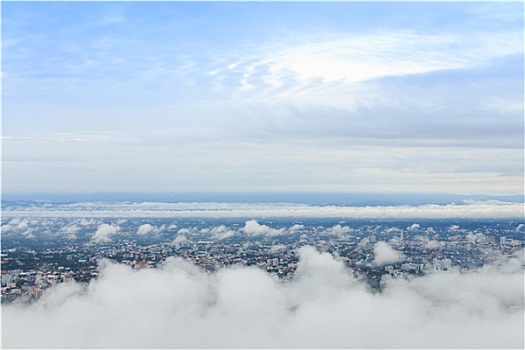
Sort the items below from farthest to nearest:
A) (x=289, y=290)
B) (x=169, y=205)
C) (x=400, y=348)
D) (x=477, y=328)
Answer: (x=169, y=205) < (x=289, y=290) < (x=477, y=328) < (x=400, y=348)

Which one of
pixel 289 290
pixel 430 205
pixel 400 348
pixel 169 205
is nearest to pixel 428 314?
pixel 400 348

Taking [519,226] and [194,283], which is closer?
[194,283]

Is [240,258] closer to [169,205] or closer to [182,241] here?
[182,241]

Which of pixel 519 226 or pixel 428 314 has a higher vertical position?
pixel 519 226

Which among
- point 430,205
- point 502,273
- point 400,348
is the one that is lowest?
point 400,348

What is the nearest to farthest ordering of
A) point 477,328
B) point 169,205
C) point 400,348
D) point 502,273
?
point 400,348 < point 477,328 < point 502,273 < point 169,205

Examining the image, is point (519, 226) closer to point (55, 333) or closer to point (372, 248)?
point (372, 248)

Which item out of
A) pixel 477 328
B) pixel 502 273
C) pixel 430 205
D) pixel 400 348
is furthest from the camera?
pixel 430 205

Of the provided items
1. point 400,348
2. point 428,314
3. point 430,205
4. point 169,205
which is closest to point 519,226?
point 430,205

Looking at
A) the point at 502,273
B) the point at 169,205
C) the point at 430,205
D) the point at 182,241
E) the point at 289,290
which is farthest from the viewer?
the point at 169,205
